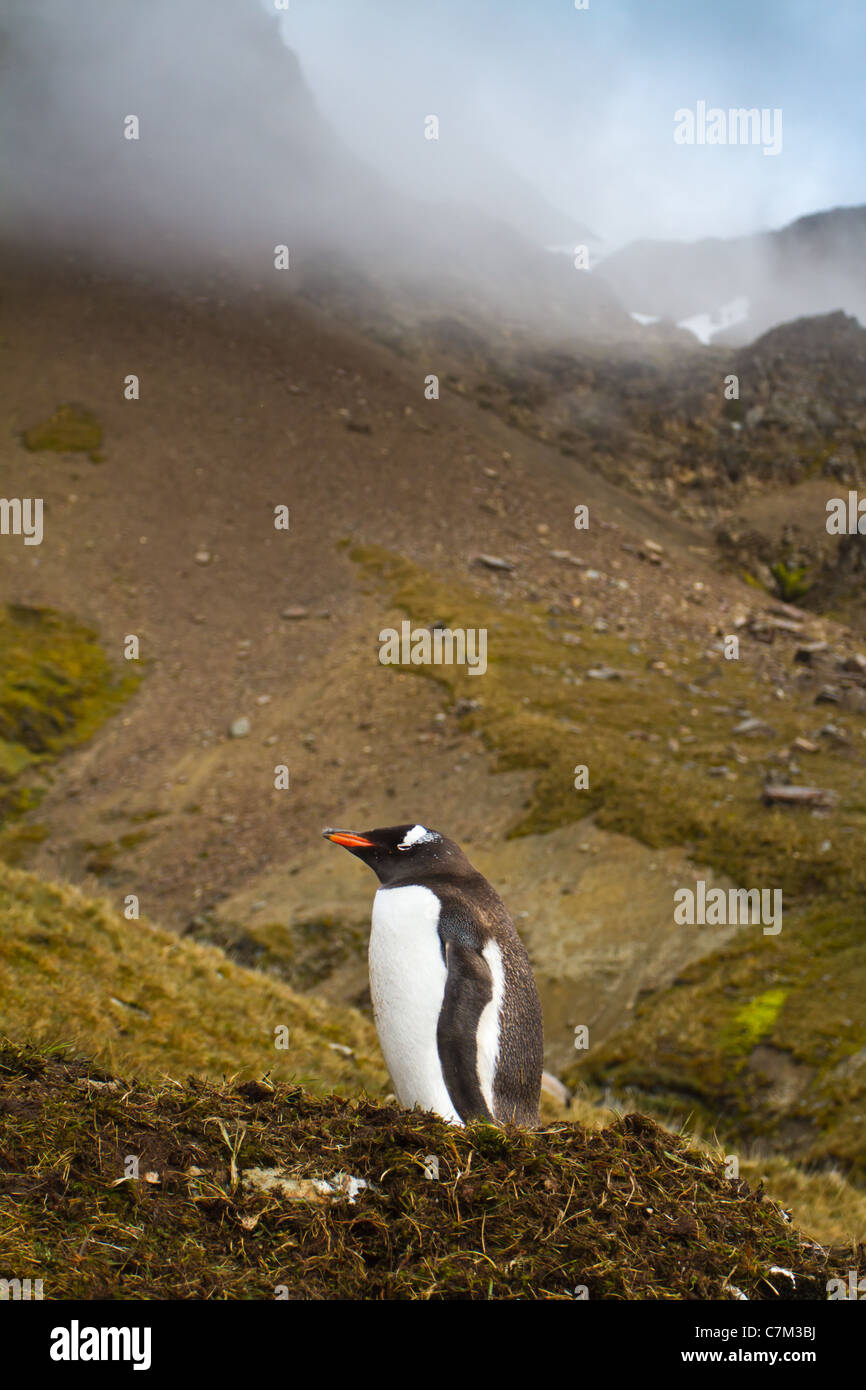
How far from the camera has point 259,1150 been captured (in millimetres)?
4562

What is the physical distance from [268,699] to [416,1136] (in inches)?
1114

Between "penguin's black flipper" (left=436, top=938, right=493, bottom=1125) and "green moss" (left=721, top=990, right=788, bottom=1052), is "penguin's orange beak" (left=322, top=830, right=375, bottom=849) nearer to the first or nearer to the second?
"penguin's black flipper" (left=436, top=938, right=493, bottom=1125)

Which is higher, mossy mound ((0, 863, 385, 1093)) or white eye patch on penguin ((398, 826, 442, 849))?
white eye patch on penguin ((398, 826, 442, 849))

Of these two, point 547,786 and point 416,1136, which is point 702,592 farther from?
point 416,1136

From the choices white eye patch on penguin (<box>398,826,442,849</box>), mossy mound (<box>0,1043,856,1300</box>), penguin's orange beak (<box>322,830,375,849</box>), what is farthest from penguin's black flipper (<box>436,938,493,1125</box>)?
penguin's orange beak (<box>322,830,375,849</box>)

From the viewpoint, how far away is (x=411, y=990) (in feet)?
19.6

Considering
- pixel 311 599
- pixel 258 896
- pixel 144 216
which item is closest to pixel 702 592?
pixel 311 599

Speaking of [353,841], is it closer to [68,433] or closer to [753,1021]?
[753,1021]

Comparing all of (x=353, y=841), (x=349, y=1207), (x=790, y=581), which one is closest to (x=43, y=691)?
(x=353, y=841)

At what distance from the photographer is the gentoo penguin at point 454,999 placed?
577 centimetres

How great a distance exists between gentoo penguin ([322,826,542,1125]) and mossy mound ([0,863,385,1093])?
2043 millimetres

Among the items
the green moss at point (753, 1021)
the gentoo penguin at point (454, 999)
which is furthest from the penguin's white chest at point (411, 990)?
the green moss at point (753, 1021)

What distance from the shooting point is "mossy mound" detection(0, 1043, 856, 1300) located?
3645mm

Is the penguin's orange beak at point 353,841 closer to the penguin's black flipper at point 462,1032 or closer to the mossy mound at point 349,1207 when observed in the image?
the penguin's black flipper at point 462,1032
